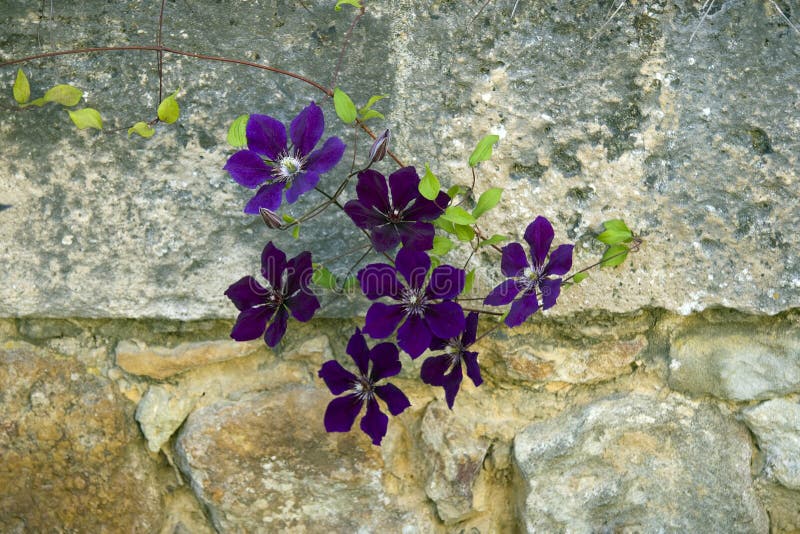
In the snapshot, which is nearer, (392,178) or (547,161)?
(392,178)

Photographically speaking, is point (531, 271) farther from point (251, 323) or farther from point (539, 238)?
point (251, 323)

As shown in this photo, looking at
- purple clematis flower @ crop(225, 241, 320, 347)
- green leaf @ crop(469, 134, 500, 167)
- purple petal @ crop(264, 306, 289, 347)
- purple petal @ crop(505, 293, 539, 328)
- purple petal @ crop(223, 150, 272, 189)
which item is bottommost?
purple petal @ crop(264, 306, 289, 347)

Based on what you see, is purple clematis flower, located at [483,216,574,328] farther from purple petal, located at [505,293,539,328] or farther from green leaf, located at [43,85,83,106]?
green leaf, located at [43,85,83,106]

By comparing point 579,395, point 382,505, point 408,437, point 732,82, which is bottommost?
point 382,505

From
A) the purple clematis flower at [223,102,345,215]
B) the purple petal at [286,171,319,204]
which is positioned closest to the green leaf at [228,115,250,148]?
the purple clematis flower at [223,102,345,215]

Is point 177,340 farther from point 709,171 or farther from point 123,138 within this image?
point 709,171

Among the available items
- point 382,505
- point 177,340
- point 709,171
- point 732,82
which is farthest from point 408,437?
point 732,82

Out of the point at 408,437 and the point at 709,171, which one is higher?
the point at 709,171
